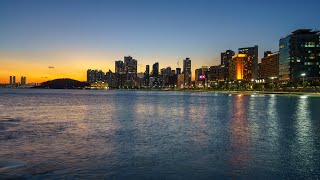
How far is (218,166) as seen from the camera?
68.5ft

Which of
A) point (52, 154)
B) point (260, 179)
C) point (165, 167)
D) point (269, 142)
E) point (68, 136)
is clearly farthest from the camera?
point (68, 136)

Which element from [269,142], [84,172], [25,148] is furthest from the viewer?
[269,142]

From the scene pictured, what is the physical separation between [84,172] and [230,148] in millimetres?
12398

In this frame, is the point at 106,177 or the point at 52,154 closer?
the point at 106,177

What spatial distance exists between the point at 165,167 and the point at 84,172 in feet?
15.4

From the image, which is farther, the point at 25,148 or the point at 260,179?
the point at 25,148

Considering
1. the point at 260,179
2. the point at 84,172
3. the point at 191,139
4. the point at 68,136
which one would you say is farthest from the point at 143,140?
the point at 260,179

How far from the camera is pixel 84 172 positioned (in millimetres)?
19172

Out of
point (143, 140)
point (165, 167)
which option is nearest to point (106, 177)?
point (165, 167)

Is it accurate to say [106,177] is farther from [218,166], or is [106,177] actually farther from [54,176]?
[218,166]

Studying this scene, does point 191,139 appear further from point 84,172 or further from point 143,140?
point 84,172

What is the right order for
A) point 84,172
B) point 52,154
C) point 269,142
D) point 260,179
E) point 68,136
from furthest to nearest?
point 68,136, point 269,142, point 52,154, point 84,172, point 260,179

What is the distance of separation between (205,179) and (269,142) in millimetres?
13830

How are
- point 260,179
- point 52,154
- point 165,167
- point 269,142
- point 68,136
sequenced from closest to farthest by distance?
point 260,179 → point 165,167 → point 52,154 → point 269,142 → point 68,136
